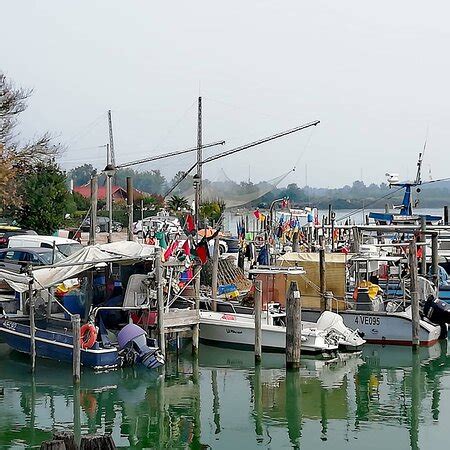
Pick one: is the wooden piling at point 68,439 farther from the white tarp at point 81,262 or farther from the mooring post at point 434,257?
the mooring post at point 434,257

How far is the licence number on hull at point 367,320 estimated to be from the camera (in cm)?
2559

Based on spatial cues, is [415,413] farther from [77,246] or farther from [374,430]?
[77,246]

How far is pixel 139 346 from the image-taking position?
21562mm

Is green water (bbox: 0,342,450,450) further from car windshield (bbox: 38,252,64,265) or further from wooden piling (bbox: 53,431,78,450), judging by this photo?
car windshield (bbox: 38,252,64,265)

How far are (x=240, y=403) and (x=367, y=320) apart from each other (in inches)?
291

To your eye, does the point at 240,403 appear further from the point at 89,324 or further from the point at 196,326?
the point at 89,324

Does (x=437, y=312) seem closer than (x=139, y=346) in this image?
No

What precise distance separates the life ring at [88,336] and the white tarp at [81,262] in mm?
1683

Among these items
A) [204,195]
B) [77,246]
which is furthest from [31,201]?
[77,246]

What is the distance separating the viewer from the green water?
1692cm

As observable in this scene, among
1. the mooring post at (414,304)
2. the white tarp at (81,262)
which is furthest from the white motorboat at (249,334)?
the white tarp at (81,262)

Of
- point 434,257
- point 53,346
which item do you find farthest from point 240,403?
point 434,257

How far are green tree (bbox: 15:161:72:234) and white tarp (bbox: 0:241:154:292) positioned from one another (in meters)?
27.5

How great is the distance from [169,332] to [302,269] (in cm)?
502
